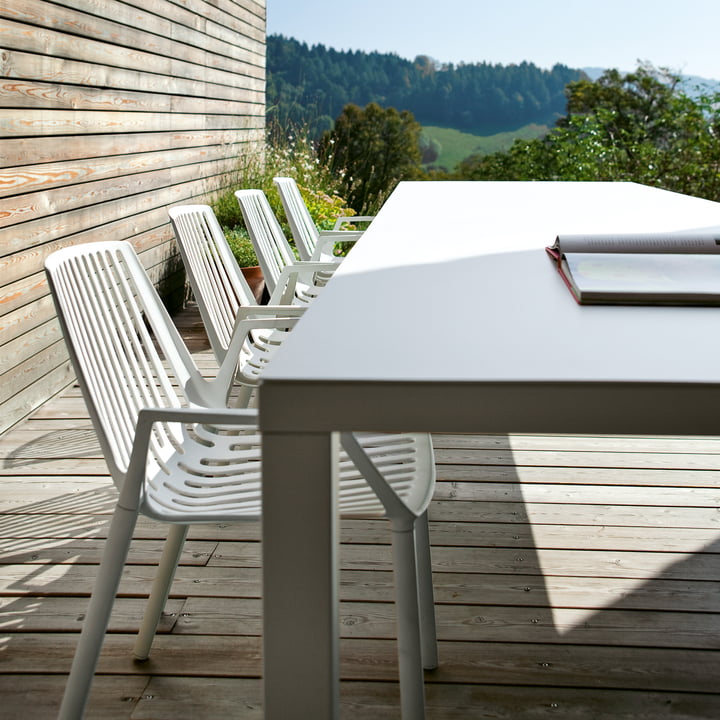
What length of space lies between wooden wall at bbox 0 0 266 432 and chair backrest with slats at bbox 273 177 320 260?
971mm

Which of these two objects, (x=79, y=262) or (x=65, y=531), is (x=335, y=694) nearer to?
(x=79, y=262)

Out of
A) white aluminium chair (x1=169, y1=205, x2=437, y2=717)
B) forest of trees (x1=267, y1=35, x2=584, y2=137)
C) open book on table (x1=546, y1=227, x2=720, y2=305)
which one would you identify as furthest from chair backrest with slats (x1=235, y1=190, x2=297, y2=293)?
forest of trees (x1=267, y1=35, x2=584, y2=137)

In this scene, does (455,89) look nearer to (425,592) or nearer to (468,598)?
(468,598)

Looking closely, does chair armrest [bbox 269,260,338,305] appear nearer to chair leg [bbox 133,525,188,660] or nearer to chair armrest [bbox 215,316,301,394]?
chair armrest [bbox 215,316,301,394]

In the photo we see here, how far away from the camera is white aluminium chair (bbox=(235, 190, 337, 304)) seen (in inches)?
123

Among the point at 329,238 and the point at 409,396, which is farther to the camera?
the point at 329,238

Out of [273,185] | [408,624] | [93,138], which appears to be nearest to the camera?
[408,624]

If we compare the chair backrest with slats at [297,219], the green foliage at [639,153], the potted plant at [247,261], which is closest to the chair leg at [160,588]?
the chair backrest with slats at [297,219]

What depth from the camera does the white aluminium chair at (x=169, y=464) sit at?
135cm

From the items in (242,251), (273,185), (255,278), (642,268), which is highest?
(642,268)

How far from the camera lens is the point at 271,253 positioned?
3.54m

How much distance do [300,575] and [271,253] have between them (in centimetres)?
276

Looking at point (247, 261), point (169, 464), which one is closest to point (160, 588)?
point (169, 464)

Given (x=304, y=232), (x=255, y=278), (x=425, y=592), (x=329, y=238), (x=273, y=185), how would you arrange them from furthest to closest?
(x=273, y=185)
(x=255, y=278)
(x=304, y=232)
(x=329, y=238)
(x=425, y=592)
